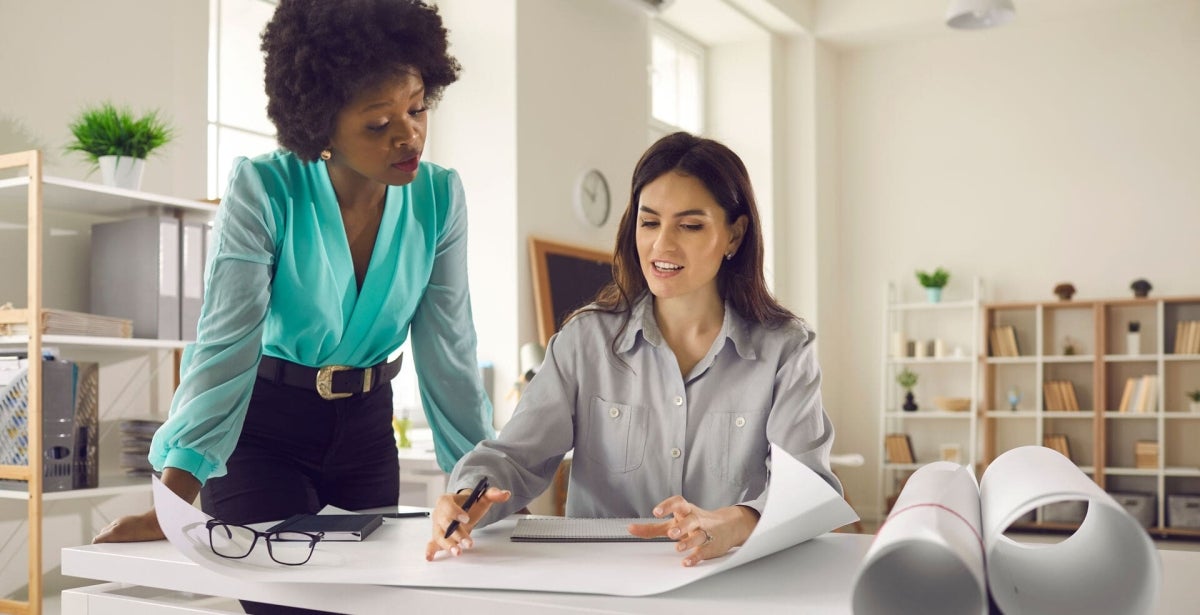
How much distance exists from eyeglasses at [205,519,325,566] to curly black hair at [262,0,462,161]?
0.63 meters

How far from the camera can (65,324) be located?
2.95 meters

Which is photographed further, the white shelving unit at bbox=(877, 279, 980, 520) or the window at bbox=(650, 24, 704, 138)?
the white shelving unit at bbox=(877, 279, 980, 520)

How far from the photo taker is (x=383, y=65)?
1.53m

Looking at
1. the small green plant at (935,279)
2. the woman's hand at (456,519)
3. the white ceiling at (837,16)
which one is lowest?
the woman's hand at (456,519)

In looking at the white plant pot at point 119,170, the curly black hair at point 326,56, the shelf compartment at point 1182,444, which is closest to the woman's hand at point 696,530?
the curly black hair at point 326,56

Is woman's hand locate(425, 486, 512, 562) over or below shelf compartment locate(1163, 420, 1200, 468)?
over

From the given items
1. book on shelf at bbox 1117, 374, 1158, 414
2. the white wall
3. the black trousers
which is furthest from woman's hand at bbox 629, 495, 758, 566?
book on shelf at bbox 1117, 374, 1158, 414

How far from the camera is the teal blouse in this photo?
4.59 ft

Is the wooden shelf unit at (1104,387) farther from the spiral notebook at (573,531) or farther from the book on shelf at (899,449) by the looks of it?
the spiral notebook at (573,531)

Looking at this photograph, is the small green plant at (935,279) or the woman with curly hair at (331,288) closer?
the woman with curly hair at (331,288)

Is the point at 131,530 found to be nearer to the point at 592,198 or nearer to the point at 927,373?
the point at 592,198

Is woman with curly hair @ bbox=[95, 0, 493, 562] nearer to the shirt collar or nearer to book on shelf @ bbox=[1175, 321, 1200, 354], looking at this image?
the shirt collar

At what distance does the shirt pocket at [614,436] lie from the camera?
156cm

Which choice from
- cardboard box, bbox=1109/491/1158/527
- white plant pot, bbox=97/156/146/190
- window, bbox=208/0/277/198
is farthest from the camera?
cardboard box, bbox=1109/491/1158/527
